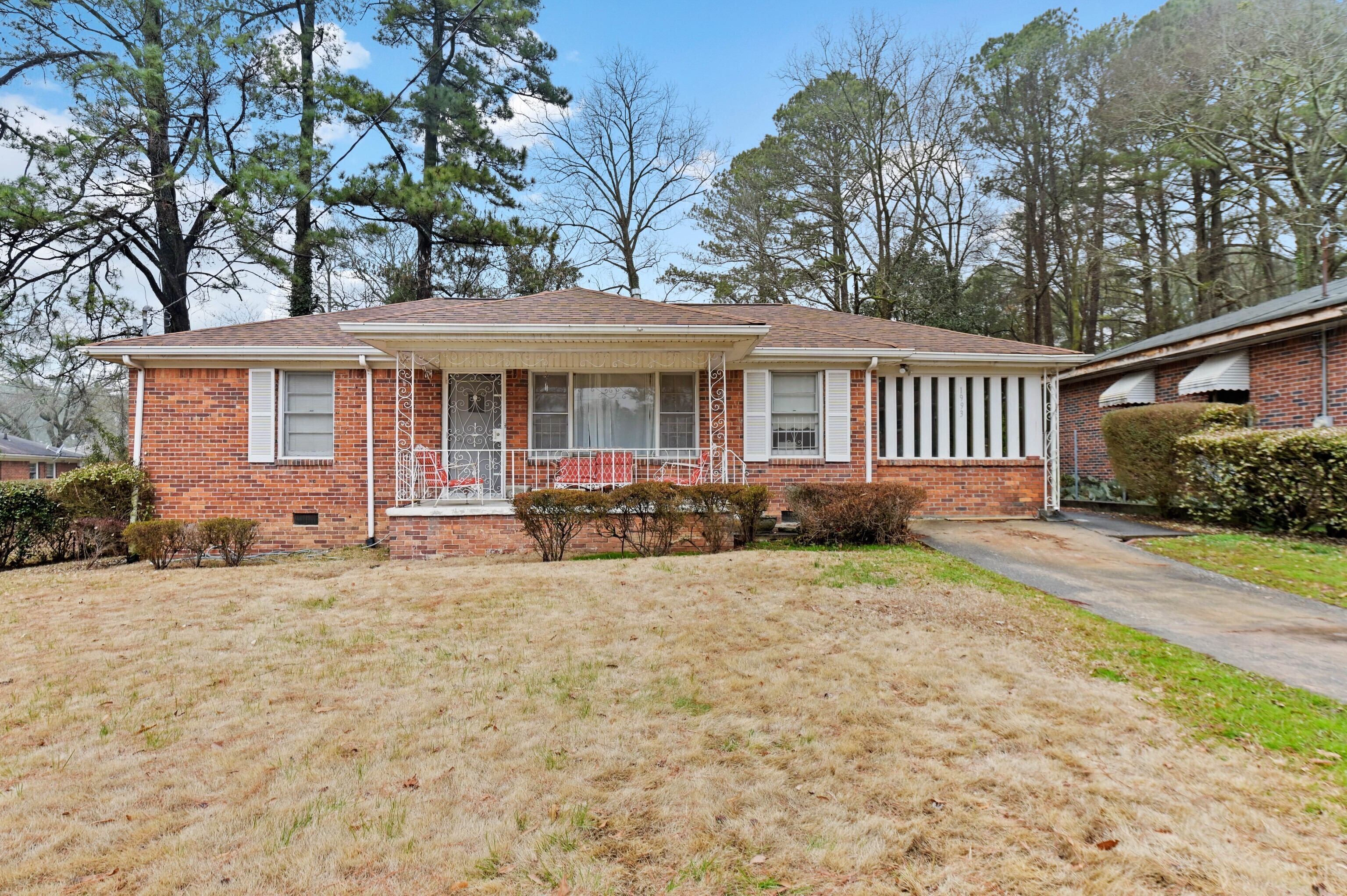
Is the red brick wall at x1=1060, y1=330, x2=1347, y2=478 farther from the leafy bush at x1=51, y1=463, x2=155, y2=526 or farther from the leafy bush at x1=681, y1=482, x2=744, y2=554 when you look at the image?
the leafy bush at x1=51, y1=463, x2=155, y2=526

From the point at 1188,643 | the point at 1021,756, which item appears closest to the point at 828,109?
the point at 1188,643

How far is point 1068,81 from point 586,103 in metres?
16.8

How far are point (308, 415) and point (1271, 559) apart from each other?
14173 millimetres

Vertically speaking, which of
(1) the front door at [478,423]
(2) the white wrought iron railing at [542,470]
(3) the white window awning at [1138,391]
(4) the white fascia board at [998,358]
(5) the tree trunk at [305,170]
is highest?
(5) the tree trunk at [305,170]

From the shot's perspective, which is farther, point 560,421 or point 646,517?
point 560,421

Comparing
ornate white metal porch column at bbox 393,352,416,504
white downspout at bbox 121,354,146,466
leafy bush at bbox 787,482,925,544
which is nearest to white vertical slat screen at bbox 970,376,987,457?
leafy bush at bbox 787,482,925,544

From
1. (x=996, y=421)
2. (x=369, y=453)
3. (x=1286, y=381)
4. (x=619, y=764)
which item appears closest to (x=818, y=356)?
(x=996, y=421)

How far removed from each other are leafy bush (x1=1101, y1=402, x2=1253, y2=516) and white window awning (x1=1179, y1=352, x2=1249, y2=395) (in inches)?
15.9

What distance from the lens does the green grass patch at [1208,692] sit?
3164 millimetres

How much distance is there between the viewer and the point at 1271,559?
23.8ft

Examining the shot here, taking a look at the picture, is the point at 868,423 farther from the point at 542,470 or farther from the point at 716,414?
the point at 542,470

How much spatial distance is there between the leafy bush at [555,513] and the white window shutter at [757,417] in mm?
3561

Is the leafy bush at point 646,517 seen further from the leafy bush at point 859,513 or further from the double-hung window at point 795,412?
the double-hung window at point 795,412

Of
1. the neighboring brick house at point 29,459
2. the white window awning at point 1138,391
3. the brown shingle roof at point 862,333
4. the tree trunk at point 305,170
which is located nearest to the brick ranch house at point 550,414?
the brown shingle roof at point 862,333
